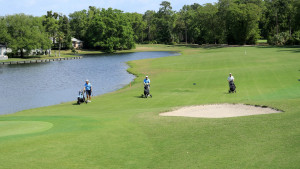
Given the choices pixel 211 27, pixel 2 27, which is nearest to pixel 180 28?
pixel 211 27

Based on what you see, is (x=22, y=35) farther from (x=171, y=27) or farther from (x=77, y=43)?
(x=171, y=27)

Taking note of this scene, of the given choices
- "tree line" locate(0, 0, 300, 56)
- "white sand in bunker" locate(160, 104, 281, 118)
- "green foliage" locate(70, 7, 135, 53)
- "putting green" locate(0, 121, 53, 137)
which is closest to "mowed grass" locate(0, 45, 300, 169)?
"putting green" locate(0, 121, 53, 137)

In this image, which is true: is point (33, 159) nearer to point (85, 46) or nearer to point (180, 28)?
point (85, 46)

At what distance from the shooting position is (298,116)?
15.3 metres

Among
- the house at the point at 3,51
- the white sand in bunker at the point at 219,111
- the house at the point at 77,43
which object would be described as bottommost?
the white sand in bunker at the point at 219,111

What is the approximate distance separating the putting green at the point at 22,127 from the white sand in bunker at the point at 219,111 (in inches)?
292

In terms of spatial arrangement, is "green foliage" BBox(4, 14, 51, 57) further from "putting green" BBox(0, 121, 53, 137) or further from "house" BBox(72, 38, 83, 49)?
"putting green" BBox(0, 121, 53, 137)

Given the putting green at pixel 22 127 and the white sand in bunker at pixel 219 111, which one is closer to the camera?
the putting green at pixel 22 127

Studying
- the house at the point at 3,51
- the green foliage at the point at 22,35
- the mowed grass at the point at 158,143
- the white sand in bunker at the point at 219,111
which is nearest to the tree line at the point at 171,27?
the green foliage at the point at 22,35

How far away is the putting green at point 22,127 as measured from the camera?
15.3 meters

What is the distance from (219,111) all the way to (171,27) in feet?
552

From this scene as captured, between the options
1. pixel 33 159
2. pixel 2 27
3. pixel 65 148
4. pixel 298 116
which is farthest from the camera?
pixel 2 27

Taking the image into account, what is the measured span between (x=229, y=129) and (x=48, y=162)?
7.56m

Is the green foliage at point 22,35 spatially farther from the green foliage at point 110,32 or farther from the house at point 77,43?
the house at point 77,43
